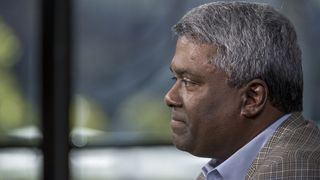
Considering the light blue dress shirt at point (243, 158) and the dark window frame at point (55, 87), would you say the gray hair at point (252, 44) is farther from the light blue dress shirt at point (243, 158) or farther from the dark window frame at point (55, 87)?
the dark window frame at point (55, 87)

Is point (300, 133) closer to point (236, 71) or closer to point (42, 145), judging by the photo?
point (236, 71)

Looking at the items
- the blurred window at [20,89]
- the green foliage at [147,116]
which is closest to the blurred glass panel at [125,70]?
the green foliage at [147,116]

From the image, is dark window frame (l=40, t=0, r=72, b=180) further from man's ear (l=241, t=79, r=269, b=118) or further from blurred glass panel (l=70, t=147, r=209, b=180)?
man's ear (l=241, t=79, r=269, b=118)

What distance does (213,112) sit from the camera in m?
2.31

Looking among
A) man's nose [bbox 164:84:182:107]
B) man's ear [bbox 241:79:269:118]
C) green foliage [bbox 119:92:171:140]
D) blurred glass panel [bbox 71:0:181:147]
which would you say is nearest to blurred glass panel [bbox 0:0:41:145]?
blurred glass panel [bbox 71:0:181:147]

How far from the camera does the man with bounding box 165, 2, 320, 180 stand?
88.5 inches

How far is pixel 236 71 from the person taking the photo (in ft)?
7.43

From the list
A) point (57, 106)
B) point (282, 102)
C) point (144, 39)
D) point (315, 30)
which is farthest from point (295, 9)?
point (282, 102)

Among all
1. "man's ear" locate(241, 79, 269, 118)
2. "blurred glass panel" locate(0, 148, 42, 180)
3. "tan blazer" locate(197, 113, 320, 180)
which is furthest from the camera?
"blurred glass panel" locate(0, 148, 42, 180)

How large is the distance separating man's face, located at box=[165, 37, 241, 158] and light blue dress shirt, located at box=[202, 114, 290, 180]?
1.1 inches

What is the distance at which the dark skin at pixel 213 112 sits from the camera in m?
2.29

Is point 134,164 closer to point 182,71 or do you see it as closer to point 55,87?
point 55,87

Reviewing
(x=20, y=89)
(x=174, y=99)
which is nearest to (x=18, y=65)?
(x=20, y=89)

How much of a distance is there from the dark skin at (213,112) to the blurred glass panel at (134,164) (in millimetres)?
2090
